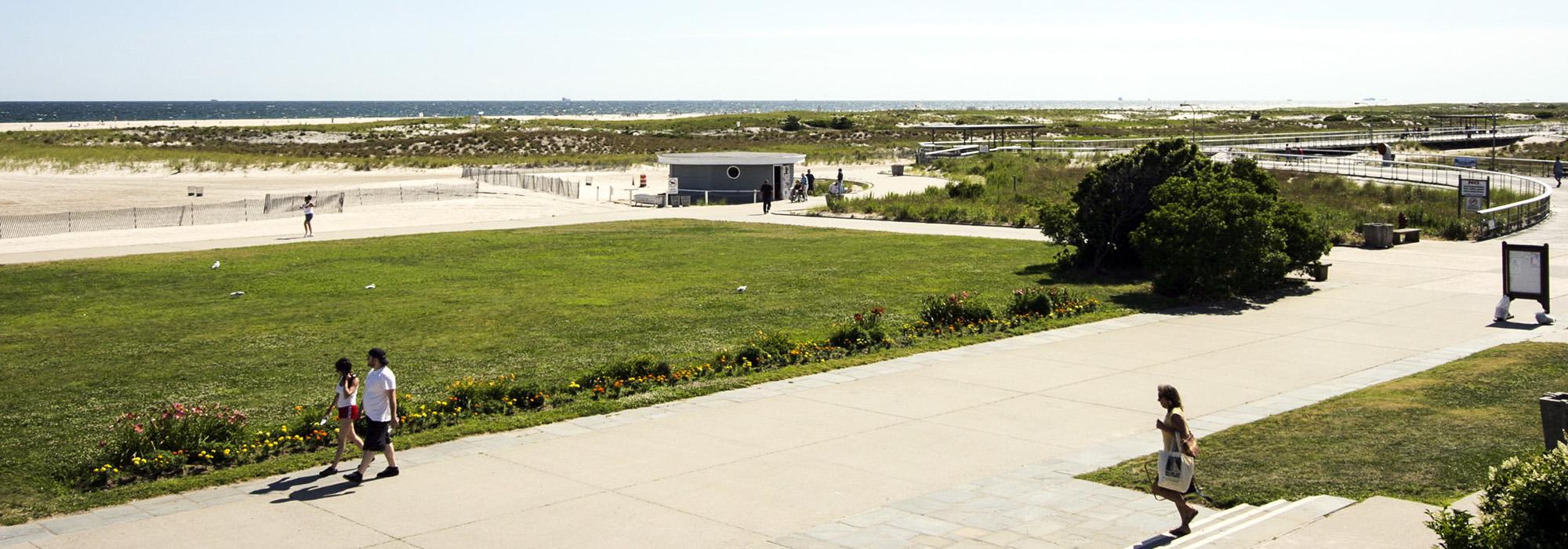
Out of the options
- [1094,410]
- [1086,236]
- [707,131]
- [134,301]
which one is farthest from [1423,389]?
[707,131]

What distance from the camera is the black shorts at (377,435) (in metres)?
11.8

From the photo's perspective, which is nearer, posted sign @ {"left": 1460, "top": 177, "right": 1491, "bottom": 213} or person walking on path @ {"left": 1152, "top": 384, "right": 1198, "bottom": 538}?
person walking on path @ {"left": 1152, "top": 384, "right": 1198, "bottom": 538}

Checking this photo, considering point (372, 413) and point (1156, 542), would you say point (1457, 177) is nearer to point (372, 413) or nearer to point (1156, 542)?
point (1156, 542)

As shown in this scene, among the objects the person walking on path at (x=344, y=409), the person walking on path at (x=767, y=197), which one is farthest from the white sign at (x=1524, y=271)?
the person walking on path at (x=767, y=197)

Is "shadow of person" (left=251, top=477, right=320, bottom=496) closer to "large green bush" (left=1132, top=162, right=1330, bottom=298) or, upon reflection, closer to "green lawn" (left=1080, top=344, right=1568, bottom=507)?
"green lawn" (left=1080, top=344, right=1568, bottom=507)

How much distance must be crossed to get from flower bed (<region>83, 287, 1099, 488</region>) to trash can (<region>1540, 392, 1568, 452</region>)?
957 centimetres

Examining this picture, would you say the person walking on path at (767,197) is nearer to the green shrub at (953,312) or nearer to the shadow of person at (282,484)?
the green shrub at (953,312)

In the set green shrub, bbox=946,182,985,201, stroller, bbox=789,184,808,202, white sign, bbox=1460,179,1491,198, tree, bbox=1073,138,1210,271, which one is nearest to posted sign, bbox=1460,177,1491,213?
white sign, bbox=1460,179,1491,198

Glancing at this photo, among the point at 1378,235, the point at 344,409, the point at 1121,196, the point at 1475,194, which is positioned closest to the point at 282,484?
the point at 344,409

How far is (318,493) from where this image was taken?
11.4 metres

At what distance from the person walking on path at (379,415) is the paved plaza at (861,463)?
0.78 ft

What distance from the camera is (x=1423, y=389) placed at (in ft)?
49.4

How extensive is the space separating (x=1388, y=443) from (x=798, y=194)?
4012cm

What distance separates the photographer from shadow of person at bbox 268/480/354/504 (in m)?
11.2
